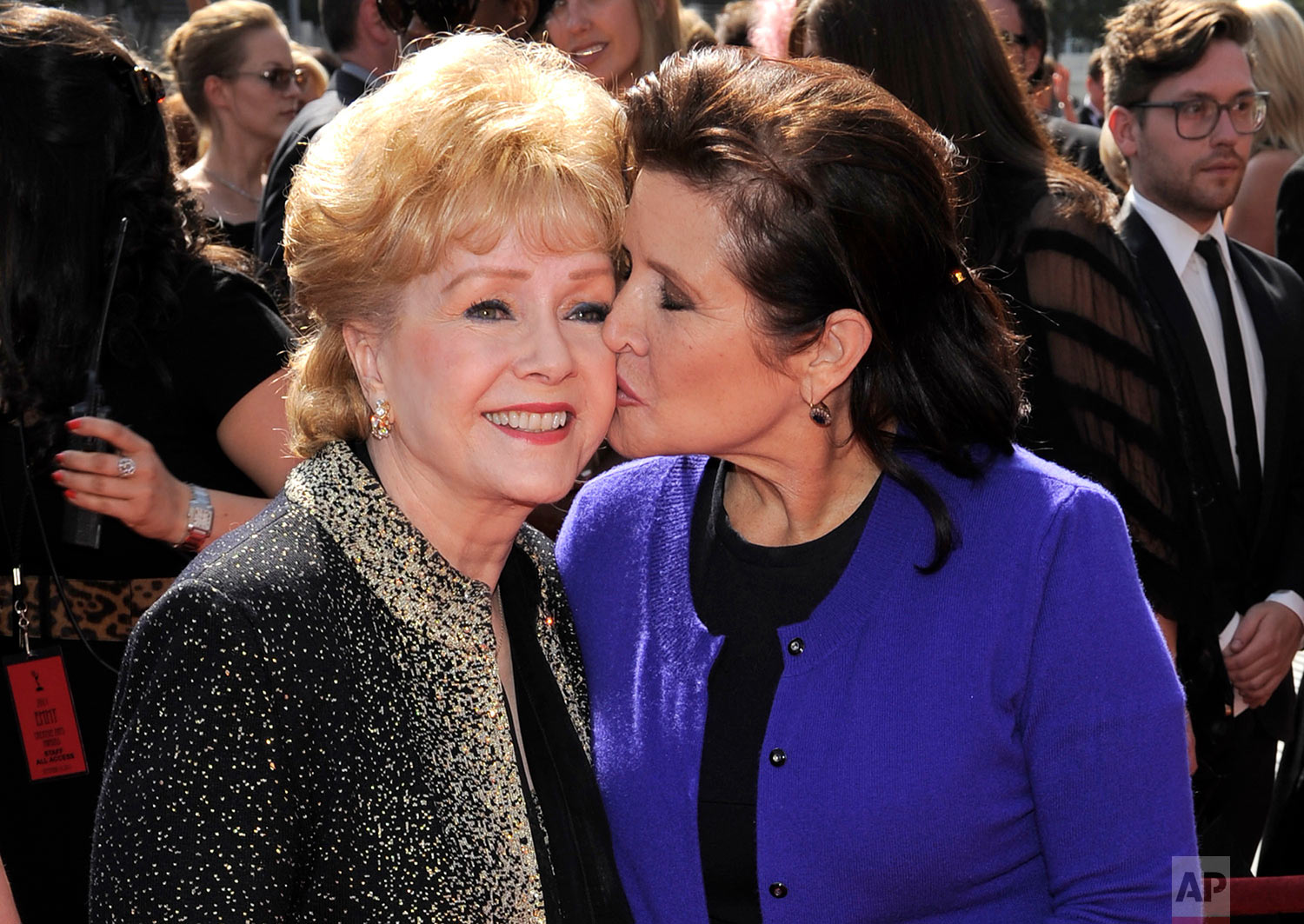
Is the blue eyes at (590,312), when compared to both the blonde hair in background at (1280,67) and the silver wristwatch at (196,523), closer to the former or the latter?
the silver wristwatch at (196,523)

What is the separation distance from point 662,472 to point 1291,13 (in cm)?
431

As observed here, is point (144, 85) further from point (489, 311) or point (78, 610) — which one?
point (489, 311)

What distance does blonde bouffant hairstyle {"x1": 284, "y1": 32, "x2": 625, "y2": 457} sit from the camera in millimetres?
1908

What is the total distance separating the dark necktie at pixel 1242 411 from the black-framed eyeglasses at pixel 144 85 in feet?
8.49

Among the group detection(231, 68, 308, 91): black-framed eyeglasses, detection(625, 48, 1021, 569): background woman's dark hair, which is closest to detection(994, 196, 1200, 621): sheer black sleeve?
detection(625, 48, 1021, 569): background woman's dark hair

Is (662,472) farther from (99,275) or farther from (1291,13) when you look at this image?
(1291,13)

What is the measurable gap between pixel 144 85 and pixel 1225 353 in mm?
2619

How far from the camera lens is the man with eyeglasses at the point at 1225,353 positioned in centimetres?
333

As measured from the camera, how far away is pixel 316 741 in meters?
1.71

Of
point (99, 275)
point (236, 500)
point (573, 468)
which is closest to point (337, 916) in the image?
point (573, 468)

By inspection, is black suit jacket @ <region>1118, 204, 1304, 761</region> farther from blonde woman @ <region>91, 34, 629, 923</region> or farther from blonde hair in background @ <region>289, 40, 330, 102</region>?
blonde hair in background @ <region>289, 40, 330, 102</region>

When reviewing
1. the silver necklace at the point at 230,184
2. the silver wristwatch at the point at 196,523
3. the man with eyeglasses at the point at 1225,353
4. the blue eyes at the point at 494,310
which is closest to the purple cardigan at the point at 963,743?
the blue eyes at the point at 494,310

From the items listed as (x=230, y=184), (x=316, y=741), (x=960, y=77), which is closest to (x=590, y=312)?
(x=316, y=741)

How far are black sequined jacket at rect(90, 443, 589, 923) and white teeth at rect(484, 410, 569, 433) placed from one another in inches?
7.6
